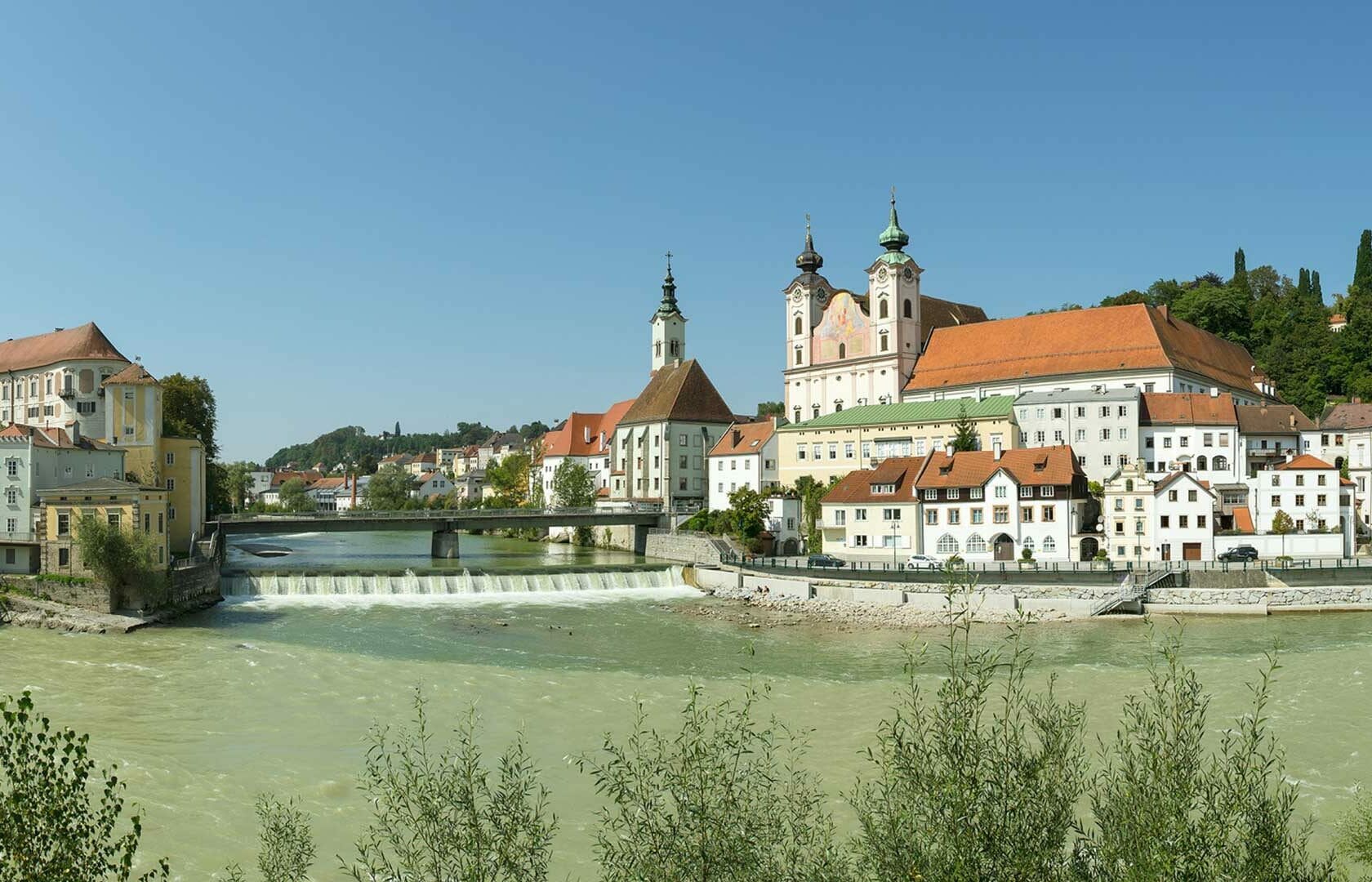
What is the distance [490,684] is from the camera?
28.3m

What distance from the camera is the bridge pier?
208 ft

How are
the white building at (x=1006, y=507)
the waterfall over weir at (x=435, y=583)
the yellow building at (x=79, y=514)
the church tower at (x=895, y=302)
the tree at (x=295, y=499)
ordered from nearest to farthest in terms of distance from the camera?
the yellow building at (x=79, y=514) < the waterfall over weir at (x=435, y=583) < the white building at (x=1006, y=507) < the church tower at (x=895, y=302) < the tree at (x=295, y=499)

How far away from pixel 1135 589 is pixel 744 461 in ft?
105

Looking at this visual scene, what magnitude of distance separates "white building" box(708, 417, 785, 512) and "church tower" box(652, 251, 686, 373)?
25104mm

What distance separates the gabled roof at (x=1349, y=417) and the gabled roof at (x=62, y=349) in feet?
228

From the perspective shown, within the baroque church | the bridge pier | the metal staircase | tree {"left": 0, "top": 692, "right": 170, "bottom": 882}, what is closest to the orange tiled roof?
the metal staircase

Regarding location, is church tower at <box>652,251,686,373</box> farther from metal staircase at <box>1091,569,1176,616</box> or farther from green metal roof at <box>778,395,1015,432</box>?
metal staircase at <box>1091,569,1176,616</box>

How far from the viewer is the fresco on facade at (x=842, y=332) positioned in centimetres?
7881

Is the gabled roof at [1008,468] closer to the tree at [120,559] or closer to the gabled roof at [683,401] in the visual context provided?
the gabled roof at [683,401]

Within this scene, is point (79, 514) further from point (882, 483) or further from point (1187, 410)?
point (1187, 410)

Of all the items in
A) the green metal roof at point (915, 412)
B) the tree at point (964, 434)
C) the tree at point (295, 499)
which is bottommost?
the tree at point (295, 499)

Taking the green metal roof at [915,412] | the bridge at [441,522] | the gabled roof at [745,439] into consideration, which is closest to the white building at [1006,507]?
the green metal roof at [915,412]

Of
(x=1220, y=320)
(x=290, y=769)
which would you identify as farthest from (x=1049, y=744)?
(x=1220, y=320)

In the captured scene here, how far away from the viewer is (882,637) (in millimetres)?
37188
